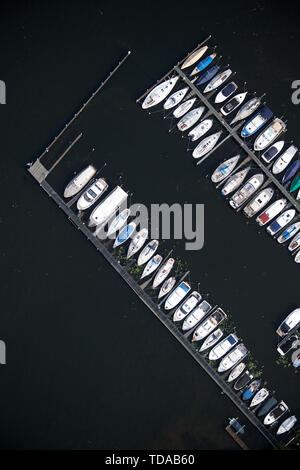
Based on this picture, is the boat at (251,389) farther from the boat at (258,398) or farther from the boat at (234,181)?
the boat at (234,181)

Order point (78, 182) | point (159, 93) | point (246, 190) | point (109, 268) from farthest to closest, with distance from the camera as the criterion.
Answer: point (109, 268)
point (159, 93)
point (246, 190)
point (78, 182)

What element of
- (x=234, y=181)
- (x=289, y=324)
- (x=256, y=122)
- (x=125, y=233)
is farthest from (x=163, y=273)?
(x=256, y=122)

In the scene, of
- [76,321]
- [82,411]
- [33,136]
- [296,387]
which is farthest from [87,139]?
[296,387]

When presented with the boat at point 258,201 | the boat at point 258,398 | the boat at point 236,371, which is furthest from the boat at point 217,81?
the boat at point 258,398

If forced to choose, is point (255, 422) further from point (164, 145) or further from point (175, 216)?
point (164, 145)

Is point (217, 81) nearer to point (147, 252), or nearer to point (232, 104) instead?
point (232, 104)

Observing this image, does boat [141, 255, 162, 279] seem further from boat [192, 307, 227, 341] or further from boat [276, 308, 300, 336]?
boat [276, 308, 300, 336]
